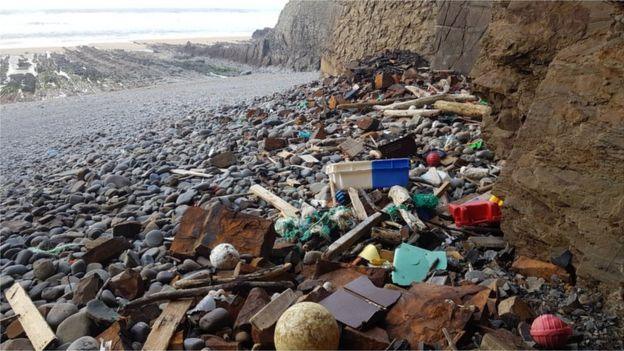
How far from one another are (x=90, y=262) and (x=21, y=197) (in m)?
3.02

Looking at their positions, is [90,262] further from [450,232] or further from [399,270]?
[450,232]

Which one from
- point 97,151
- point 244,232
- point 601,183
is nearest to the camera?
point 601,183

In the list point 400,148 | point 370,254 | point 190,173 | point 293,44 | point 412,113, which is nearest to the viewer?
point 370,254

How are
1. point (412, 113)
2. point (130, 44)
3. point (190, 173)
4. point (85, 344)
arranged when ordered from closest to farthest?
point (85, 344) → point (190, 173) → point (412, 113) → point (130, 44)

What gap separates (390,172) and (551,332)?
2.41 meters

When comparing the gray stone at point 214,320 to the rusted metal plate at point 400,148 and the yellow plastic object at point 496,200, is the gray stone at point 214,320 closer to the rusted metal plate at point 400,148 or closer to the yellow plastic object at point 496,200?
the yellow plastic object at point 496,200

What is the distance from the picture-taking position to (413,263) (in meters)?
3.58

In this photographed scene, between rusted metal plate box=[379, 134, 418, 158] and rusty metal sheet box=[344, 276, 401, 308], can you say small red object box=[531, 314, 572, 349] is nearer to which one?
rusty metal sheet box=[344, 276, 401, 308]

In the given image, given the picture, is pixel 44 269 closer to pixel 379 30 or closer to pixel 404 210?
pixel 404 210

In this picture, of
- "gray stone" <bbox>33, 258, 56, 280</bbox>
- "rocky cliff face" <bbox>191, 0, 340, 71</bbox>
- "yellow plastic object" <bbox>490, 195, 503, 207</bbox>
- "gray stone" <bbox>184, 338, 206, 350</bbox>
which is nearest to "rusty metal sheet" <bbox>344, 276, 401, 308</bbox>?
"gray stone" <bbox>184, 338, 206, 350</bbox>

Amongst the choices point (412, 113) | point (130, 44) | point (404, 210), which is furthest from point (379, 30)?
point (130, 44)

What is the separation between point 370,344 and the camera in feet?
8.86

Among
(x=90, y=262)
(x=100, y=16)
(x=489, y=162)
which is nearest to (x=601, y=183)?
(x=489, y=162)

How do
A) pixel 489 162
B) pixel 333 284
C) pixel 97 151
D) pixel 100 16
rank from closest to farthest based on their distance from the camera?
pixel 333 284 → pixel 489 162 → pixel 97 151 → pixel 100 16
